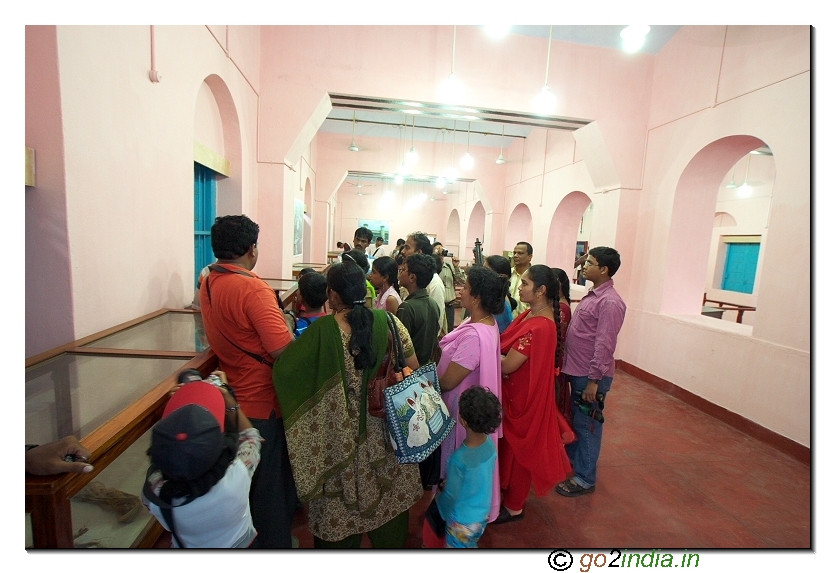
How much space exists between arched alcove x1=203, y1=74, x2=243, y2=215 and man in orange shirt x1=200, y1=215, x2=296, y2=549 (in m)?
2.55

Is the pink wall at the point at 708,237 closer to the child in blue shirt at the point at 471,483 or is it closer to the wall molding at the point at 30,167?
Result: the child in blue shirt at the point at 471,483

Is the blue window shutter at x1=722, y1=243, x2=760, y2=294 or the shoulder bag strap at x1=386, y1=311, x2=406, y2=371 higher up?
the blue window shutter at x1=722, y1=243, x2=760, y2=294

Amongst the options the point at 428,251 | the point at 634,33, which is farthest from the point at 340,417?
the point at 634,33

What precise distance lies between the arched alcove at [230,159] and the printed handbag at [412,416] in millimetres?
3092

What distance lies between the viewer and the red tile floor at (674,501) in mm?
2277

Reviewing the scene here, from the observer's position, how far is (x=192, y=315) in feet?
8.24

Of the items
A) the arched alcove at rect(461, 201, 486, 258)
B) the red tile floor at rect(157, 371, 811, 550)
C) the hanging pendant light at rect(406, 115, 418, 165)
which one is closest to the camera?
the red tile floor at rect(157, 371, 811, 550)

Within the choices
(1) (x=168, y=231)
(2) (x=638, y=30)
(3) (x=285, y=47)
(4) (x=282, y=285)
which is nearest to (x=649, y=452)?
(2) (x=638, y=30)

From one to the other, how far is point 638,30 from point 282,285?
3665 millimetres

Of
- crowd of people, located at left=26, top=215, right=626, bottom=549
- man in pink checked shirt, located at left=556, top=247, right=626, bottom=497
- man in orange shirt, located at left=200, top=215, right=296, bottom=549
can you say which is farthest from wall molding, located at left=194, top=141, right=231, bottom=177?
man in pink checked shirt, located at left=556, top=247, right=626, bottom=497

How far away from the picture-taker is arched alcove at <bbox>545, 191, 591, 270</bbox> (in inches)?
294

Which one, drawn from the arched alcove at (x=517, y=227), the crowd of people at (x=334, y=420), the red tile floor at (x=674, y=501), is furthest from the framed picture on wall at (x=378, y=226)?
the crowd of people at (x=334, y=420)

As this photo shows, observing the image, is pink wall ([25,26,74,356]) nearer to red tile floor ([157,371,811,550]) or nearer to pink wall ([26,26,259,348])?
pink wall ([26,26,259,348])
